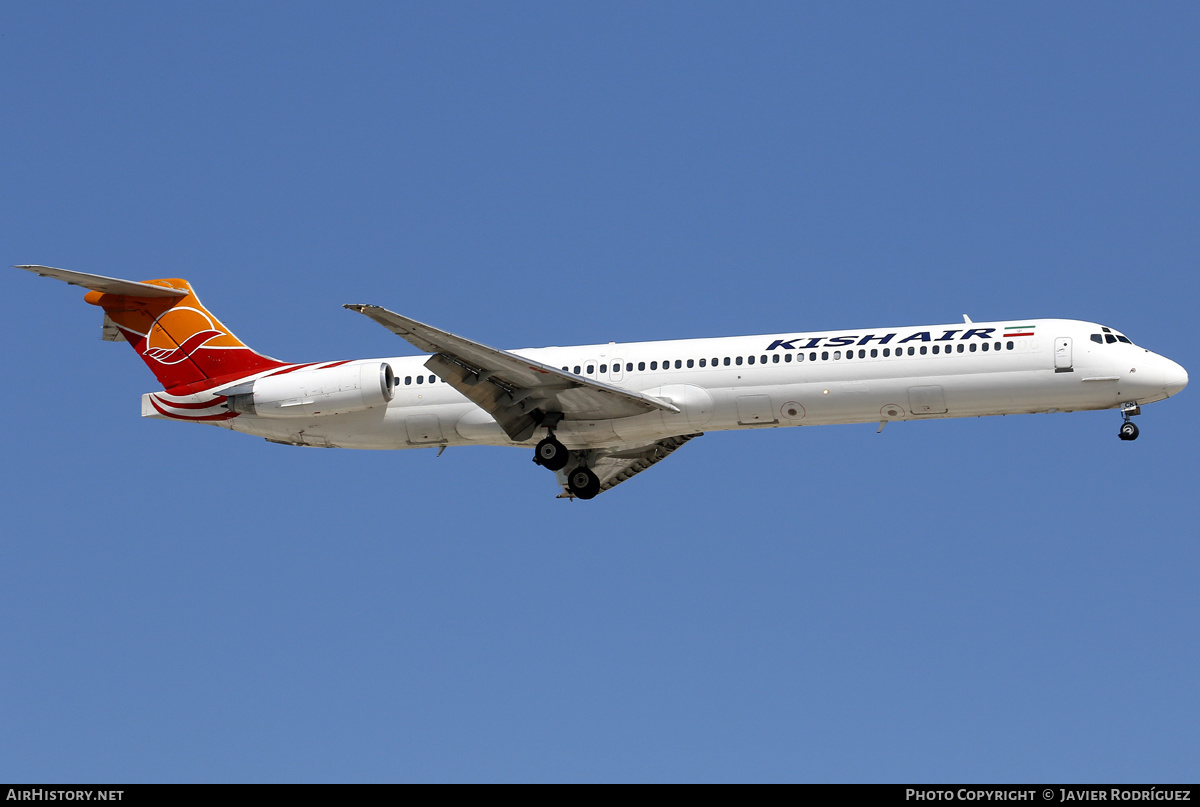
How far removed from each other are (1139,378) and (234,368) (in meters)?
19.1

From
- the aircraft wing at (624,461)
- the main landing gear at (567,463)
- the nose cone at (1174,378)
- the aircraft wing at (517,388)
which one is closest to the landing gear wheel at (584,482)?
the main landing gear at (567,463)

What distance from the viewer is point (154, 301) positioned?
103 feet

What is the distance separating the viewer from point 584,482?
3106 cm

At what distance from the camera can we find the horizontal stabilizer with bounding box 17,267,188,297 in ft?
96.3

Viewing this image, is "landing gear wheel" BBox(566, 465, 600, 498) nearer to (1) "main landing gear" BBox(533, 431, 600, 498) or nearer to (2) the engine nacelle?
(1) "main landing gear" BBox(533, 431, 600, 498)

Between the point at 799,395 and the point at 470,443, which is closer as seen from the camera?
the point at 799,395

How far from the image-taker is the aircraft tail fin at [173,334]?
30844mm

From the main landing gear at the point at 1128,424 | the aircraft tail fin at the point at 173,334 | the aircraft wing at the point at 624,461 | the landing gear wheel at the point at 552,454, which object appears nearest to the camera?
the main landing gear at the point at 1128,424

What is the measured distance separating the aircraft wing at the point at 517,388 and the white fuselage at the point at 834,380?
0.33 m

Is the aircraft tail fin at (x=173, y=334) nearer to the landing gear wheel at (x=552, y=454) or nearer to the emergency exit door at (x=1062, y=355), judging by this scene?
the landing gear wheel at (x=552, y=454)

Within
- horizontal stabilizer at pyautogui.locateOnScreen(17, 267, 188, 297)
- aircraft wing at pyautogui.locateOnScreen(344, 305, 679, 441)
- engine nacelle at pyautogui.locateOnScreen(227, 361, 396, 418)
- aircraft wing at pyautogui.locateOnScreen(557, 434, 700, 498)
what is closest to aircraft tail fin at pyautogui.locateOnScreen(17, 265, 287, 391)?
horizontal stabilizer at pyautogui.locateOnScreen(17, 267, 188, 297)
